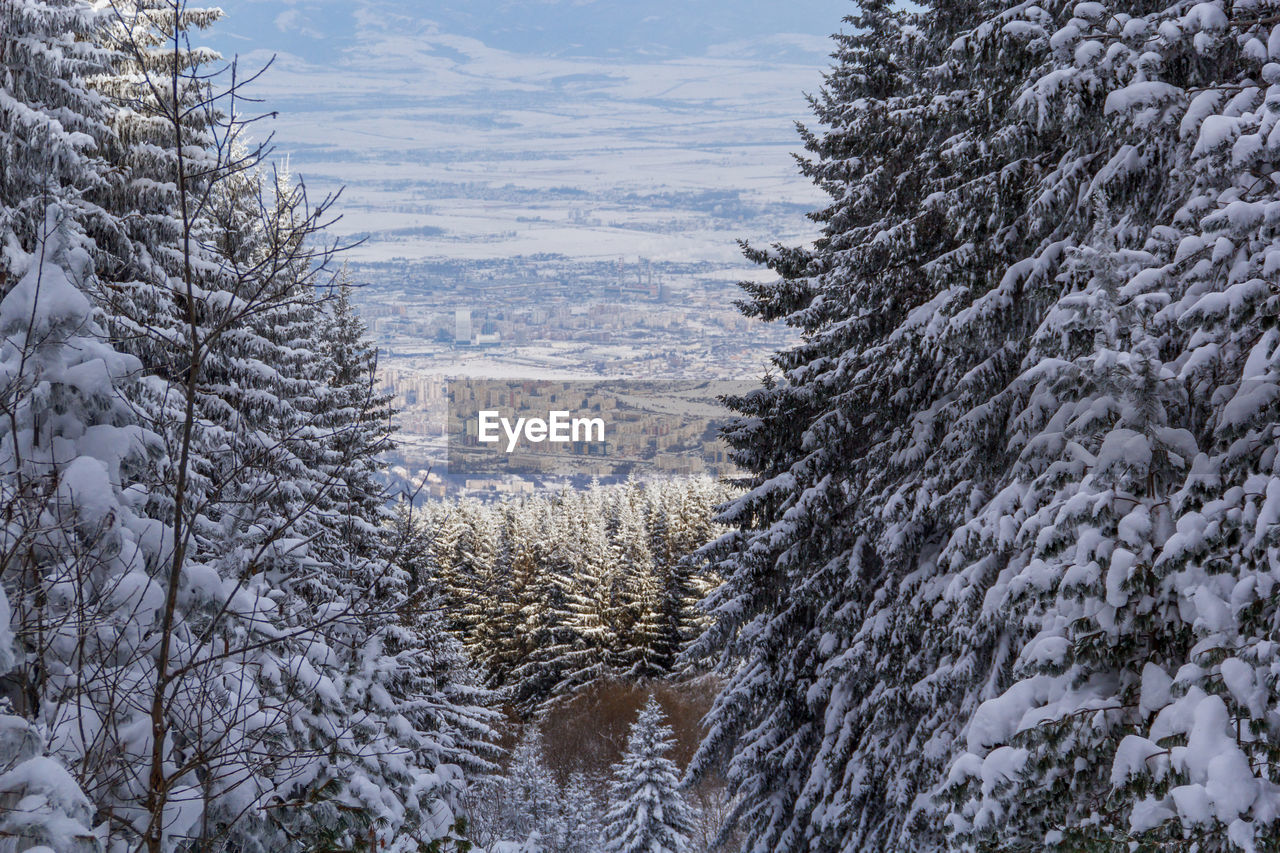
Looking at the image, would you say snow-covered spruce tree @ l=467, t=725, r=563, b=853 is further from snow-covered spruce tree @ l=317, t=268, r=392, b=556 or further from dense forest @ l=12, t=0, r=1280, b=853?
dense forest @ l=12, t=0, r=1280, b=853

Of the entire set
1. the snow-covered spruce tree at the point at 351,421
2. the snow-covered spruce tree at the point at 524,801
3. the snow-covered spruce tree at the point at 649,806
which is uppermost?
the snow-covered spruce tree at the point at 351,421

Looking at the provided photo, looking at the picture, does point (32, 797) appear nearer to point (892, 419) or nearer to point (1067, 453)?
point (1067, 453)

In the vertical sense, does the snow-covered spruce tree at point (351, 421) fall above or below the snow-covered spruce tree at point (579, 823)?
above

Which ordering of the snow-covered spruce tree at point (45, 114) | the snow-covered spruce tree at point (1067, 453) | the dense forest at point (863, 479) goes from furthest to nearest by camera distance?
the snow-covered spruce tree at point (45, 114) < the snow-covered spruce tree at point (1067, 453) < the dense forest at point (863, 479)

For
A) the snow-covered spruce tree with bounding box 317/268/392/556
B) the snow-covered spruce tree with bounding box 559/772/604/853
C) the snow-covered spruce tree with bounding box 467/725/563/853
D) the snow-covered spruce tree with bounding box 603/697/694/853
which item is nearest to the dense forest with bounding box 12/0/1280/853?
the snow-covered spruce tree with bounding box 317/268/392/556

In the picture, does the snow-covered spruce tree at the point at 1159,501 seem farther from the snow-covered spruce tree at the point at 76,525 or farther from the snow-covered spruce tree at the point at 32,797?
the snow-covered spruce tree at the point at 76,525

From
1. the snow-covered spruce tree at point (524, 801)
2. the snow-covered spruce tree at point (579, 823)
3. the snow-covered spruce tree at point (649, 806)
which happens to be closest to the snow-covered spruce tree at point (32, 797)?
the snow-covered spruce tree at point (649, 806)

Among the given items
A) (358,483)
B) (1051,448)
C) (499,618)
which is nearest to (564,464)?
(499,618)
